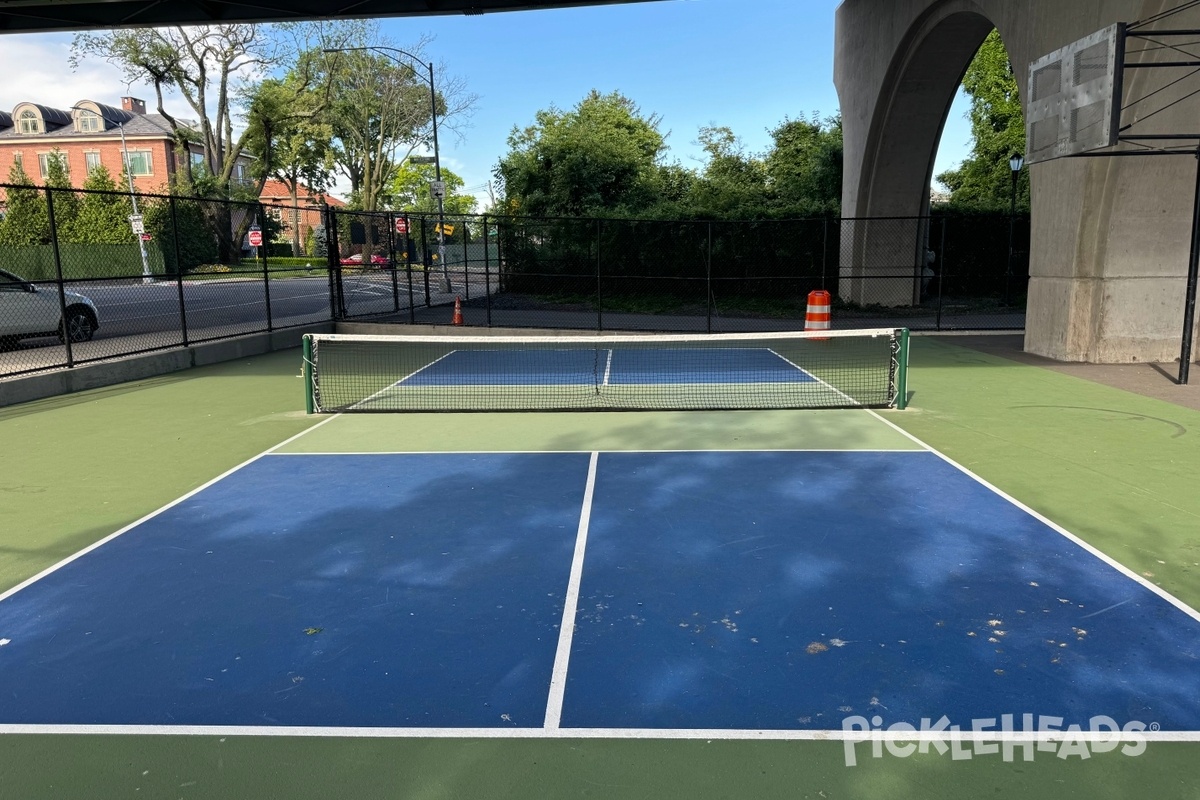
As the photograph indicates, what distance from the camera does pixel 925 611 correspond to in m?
4.88

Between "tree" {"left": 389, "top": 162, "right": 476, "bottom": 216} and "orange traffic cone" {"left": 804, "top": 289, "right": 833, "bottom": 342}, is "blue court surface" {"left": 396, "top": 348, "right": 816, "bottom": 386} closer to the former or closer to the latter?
"orange traffic cone" {"left": 804, "top": 289, "right": 833, "bottom": 342}

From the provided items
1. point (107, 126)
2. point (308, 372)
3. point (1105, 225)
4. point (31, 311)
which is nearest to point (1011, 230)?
point (1105, 225)

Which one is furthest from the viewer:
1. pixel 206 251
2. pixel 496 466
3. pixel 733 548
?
pixel 206 251

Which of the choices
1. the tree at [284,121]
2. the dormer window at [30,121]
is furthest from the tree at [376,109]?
the dormer window at [30,121]

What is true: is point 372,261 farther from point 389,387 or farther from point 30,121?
point 30,121

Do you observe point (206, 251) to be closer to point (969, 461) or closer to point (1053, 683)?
point (969, 461)

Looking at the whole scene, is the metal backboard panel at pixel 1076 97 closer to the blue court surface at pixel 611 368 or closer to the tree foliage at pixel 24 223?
the blue court surface at pixel 611 368

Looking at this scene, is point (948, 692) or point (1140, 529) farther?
point (1140, 529)

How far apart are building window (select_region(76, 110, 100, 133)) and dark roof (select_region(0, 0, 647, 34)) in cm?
6087

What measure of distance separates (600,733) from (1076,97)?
530 inches

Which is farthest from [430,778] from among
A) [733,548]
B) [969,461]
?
[969,461]

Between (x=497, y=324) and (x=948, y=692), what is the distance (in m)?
19.8

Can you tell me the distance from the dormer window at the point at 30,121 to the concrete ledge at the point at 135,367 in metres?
69.3

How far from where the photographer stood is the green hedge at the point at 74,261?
2052cm
